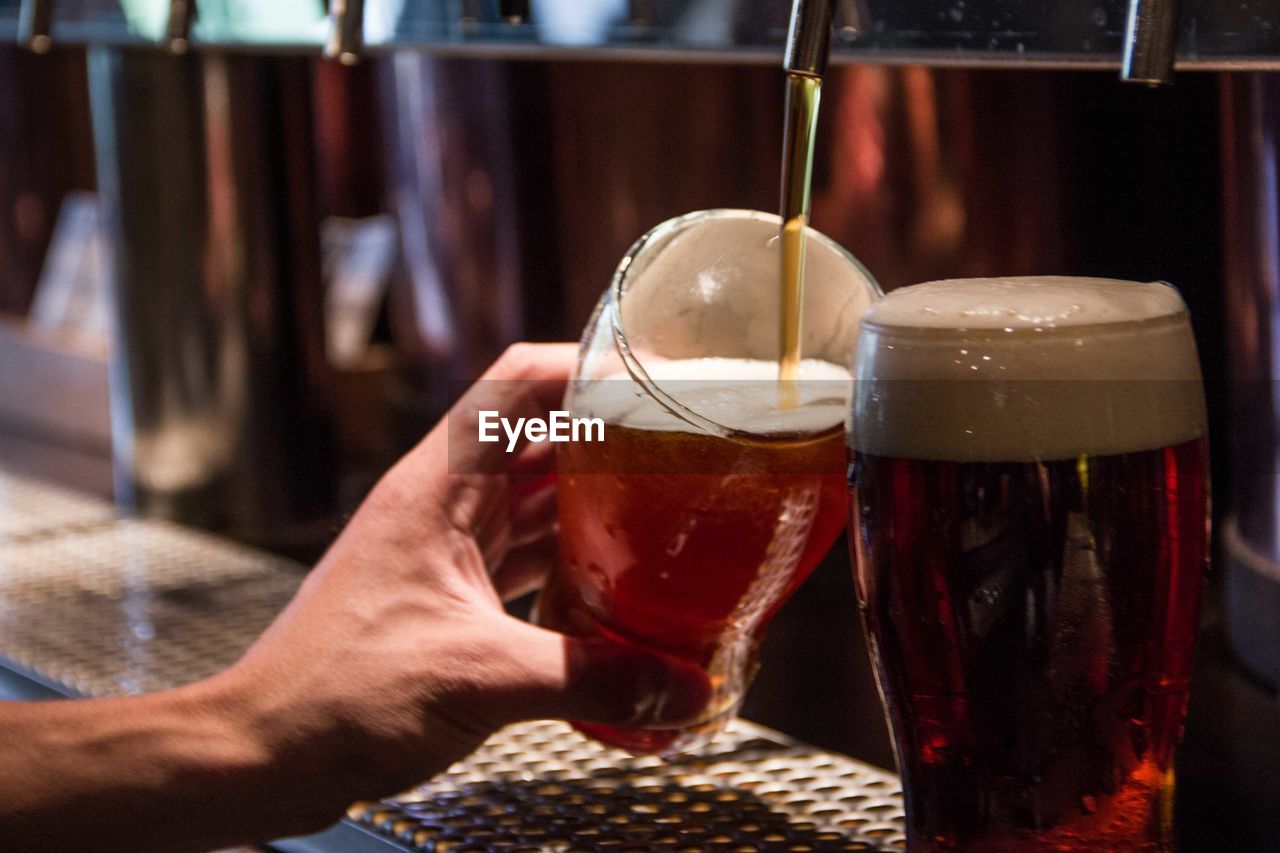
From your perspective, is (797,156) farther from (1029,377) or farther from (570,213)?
(570,213)

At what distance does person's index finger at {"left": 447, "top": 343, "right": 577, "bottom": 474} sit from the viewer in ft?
2.75

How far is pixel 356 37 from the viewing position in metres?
0.87

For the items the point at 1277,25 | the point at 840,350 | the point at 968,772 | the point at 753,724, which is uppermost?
the point at 1277,25

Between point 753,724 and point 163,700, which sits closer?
point 163,700

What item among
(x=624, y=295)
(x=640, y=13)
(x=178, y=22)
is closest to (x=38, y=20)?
(x=178, y=22)

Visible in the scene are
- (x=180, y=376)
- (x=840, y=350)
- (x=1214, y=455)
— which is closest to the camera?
(x=840, y=350)

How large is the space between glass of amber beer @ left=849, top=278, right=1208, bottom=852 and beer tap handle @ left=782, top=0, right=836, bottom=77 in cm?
10

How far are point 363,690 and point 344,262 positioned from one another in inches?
56.3

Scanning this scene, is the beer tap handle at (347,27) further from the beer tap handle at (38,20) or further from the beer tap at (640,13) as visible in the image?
the beer tap handle at (38,20)

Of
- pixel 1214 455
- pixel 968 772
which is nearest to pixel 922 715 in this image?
pixel 968 772

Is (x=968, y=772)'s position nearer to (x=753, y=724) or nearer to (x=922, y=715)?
(x=922, y=715)

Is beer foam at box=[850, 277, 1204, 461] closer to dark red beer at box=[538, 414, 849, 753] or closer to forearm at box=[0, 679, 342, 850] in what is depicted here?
dark red beer at box=[538, 414, 849, 753]

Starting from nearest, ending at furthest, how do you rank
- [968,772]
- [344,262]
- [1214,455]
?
[968,772] < [1214,455] < [344,262]

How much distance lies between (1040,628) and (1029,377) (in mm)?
91
